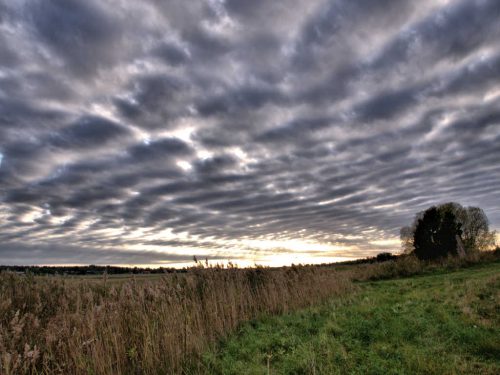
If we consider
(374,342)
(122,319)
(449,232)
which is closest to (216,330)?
(122,319)

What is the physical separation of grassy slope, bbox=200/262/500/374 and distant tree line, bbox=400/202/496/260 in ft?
119

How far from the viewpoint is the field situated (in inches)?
280

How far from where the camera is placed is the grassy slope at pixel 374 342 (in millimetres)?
7449

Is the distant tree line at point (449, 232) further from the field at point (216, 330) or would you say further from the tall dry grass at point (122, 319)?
the tall dry grass at point (122, 319)

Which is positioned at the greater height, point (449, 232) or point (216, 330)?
point (449, 232)

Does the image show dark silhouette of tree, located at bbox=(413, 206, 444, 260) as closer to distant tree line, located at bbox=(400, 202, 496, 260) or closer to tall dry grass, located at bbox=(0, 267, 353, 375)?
distant tree line, located at bbox=(400, 202, 496, 260)

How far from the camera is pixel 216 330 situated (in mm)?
11359

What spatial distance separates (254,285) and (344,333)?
6.61 m

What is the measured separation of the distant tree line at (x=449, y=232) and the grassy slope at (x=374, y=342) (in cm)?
Result: 3615

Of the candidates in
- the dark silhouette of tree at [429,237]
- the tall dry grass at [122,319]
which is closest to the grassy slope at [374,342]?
the tall dry grass at [122,319]

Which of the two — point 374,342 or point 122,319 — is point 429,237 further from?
point 122,319

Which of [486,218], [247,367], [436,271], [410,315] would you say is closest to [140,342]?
[247,367]

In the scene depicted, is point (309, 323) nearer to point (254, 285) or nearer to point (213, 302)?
point (213, 302)

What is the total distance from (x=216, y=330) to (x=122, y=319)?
12.3 feet
